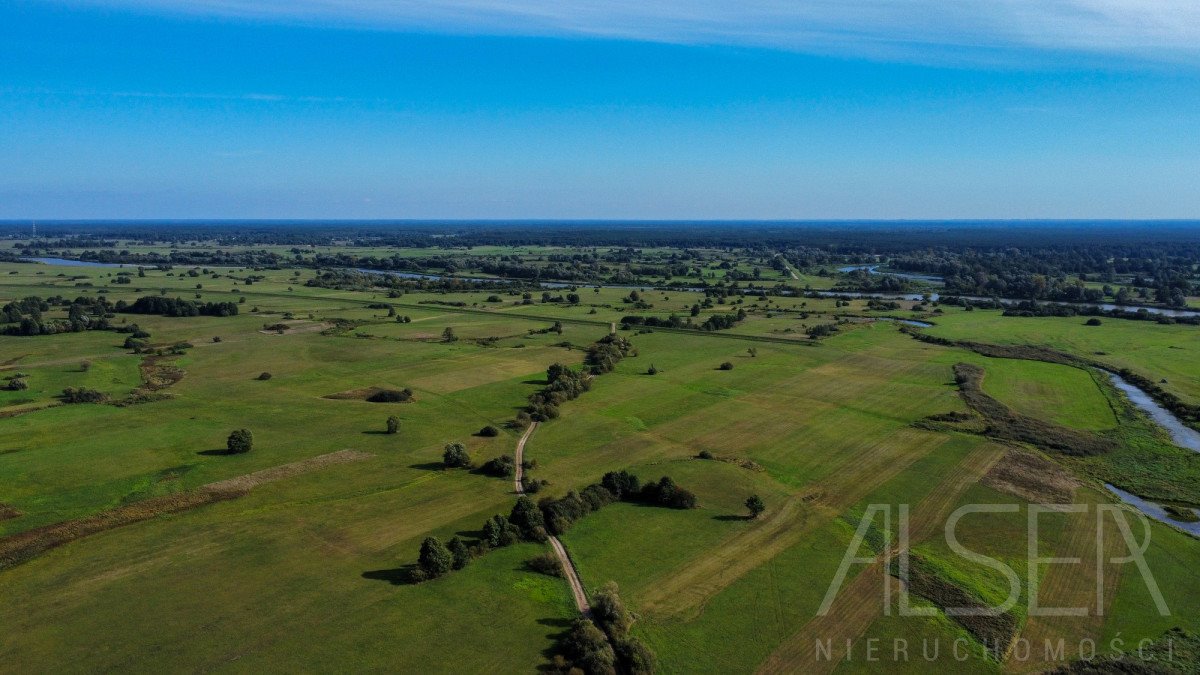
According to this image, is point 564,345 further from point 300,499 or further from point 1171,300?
point 1171,300

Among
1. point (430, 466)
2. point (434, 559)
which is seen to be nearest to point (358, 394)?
point (430, 466)

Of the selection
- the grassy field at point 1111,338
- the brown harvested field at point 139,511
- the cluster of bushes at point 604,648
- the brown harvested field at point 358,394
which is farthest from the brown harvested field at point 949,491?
the brown harvested field at point 358,394

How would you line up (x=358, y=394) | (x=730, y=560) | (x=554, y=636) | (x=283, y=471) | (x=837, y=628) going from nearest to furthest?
(x=554, y=636) < (x=837, y=628) < (x=730, y=560) < (x=283, y=471) < (x=358, y=394)

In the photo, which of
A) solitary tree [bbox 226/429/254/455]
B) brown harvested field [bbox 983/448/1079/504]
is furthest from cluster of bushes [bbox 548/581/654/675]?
solitary tree [bbox 226/429/254/455]

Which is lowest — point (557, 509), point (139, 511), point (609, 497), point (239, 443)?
point (609, 497)

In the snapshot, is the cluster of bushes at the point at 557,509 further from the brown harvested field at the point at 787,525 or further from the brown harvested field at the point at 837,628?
the brown harvested field at the point at 837,628

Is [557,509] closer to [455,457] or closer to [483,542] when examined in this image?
[483,542]

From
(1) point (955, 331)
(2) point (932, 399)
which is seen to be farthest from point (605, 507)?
(1) point (955, 331)
